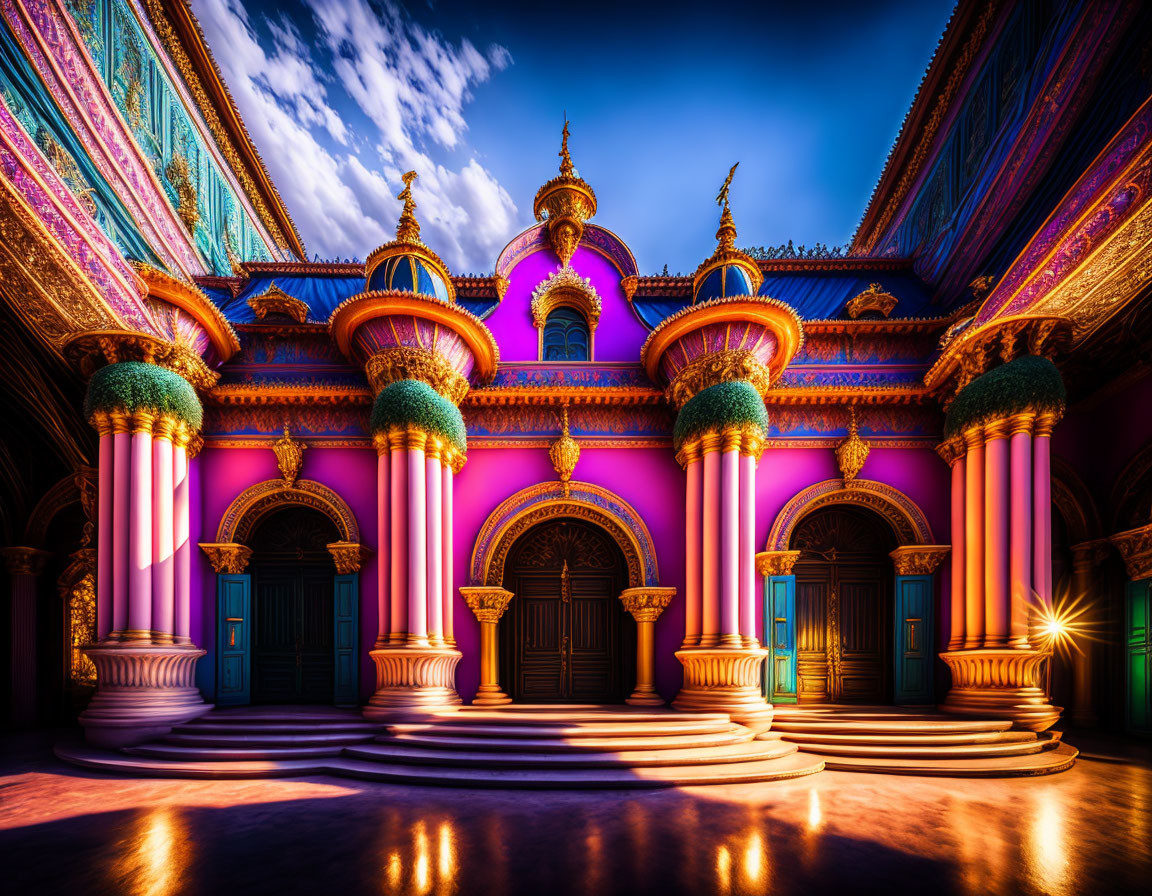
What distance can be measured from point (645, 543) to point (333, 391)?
640 centimetres

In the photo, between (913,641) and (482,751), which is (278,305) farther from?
(913,641)

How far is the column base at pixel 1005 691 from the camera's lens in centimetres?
776

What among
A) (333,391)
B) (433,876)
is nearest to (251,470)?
(333,391)

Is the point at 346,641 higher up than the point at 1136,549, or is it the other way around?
the point at 1136,549

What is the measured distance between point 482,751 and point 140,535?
20.5 feet

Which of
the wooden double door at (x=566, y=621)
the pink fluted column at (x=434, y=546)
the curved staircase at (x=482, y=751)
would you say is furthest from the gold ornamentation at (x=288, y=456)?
the wooden double door at (x=566, y=621)

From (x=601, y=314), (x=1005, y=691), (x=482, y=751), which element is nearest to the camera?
(x=482, y=751)

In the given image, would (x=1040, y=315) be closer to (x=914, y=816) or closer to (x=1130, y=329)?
(x=1130, y=329)

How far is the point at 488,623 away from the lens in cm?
945

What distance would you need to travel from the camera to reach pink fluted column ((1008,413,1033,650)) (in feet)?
26.4

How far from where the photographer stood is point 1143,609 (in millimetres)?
8797

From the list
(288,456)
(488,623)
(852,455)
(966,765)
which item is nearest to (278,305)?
(288,456)

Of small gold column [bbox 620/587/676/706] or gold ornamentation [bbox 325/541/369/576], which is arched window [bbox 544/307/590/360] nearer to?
small gold column [bbox 620/587/676/706]

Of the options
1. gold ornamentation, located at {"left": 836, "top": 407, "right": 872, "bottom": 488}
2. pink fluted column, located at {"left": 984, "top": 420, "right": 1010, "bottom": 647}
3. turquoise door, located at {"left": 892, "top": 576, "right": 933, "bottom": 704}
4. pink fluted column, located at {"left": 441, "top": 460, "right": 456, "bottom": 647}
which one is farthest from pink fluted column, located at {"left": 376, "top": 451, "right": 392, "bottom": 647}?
pink fluted column, located at {"left": 984, "top": 420, "right": 1010, "bottom": 647}
